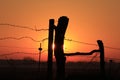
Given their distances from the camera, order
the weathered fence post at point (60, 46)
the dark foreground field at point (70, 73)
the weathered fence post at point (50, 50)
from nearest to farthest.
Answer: the weathered fence post at point (50, 50)
the weathered fence post at point (60, 46)
the dark foreground field at point (70, 73)

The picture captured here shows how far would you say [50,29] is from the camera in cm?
1025

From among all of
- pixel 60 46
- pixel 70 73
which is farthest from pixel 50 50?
pixel 70 73

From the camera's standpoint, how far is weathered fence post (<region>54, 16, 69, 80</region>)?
10141mm

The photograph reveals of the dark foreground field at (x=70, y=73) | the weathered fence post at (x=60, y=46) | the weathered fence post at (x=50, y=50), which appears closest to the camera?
the weathered fence post at (x=50, y=50)

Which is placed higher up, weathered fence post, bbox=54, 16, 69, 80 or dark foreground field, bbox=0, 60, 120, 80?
weathered fence post, bbox=54, 16, 69, 80

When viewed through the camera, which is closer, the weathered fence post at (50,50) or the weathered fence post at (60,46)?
the weathered fence post at (50,50)

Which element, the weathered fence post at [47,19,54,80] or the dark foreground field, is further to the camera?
the dark foreground field

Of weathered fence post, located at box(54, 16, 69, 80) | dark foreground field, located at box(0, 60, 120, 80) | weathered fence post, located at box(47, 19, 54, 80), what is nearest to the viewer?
weathered fence post, located at box(47, 19, 54, 80)

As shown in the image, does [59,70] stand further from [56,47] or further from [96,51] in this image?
[96,51]

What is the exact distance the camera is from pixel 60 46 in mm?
10148

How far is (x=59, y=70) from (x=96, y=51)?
1.82m

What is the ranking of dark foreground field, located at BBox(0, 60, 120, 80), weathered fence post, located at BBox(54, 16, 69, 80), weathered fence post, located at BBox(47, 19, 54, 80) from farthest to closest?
dark foreground field, located at BBox(0, 60, 120, 80) < weathered fence post, located at BBox(54, 16, 69, 80) < weathered fence post, located at BBox(47, 19, 54, 80)

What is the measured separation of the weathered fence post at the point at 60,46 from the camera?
1014 cm

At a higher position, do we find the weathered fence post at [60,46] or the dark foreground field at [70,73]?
the weathered fence post at [60,46]
